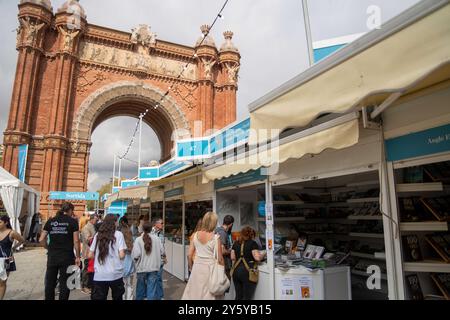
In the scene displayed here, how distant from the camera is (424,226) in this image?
9.33 feet

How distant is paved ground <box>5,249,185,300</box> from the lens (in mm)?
6512

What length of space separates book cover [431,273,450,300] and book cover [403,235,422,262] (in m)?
0.25

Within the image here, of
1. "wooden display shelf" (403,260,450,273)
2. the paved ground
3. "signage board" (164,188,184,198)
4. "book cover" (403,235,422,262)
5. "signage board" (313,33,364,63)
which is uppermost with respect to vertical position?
"signage board" (313,33,364,63)

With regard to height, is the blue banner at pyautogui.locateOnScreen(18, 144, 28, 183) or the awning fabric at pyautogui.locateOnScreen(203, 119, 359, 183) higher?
the blue banner at pyautogui.locateOnScreen(18, 144, 28, 183)

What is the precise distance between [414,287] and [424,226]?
62 centimetres

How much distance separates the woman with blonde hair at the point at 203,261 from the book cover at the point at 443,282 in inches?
92.0

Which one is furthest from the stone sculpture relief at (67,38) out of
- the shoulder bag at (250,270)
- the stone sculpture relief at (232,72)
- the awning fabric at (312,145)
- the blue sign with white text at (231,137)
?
the shoulder bag at (250,270)

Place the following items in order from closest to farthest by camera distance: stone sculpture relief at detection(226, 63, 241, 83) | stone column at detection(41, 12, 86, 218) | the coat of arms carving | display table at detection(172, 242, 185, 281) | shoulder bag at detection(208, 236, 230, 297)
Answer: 1. shoulder bag at detection(208, 236, 230, 297)
2. display table at detection(172, 242, 185, 281)
3. stone column at detection(41, 12, 86, 218)
4. the coat of arms carving
5. stone sculpture relief at detection(226, 63, 241, 83)

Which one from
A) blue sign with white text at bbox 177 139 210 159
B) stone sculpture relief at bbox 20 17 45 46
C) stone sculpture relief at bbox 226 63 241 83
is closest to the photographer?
blue sign with white text at bbox 177 139 210 159

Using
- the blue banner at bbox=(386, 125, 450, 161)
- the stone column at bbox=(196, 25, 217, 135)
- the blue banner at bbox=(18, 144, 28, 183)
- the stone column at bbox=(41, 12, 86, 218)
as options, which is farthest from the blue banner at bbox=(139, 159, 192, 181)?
the stone column at bbox=(196, 25, 217, 135)

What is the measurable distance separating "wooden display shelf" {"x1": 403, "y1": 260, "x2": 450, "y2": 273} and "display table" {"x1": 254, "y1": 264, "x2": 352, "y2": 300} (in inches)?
67.6

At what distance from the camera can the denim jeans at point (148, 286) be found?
5271 millimetres

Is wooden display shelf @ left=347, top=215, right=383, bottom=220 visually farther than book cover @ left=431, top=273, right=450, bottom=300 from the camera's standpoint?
Yes

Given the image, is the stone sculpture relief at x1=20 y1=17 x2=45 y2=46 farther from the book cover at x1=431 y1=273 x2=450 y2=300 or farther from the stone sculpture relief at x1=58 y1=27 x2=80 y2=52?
the book cover at x1=431 y1=273 x2=450 y2=300
